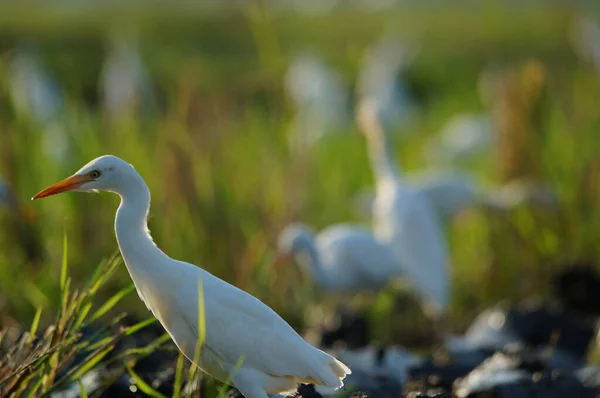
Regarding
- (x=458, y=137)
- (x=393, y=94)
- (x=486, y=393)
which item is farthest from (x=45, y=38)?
(x=486, y=393)

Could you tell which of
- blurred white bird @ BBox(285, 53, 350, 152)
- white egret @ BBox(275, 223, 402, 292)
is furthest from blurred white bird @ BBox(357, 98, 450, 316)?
blurred white bird @ BBox(285, 53, 350, 152)

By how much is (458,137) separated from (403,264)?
3.86 m

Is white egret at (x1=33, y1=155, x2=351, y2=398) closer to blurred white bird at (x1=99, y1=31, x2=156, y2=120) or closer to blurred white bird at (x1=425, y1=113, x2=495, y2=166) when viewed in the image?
blurred white bird at (x1=99, y1=31, x2=156, y2=120)

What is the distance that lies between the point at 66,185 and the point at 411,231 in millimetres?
3533

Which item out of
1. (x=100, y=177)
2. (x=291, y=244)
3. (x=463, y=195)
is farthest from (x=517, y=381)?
(x=463, y=195)

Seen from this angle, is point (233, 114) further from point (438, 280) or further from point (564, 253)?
point (564, 253)

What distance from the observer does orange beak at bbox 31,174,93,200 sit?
102 inches

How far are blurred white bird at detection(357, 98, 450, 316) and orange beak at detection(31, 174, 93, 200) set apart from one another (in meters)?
3.35

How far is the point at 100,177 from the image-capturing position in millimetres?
2646

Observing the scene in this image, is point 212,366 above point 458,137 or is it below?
below

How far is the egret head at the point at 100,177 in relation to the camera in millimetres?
2619

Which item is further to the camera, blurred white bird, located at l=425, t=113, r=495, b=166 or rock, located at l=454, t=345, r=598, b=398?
blurred white bird, located at l=425, t=113, r=495, b=166

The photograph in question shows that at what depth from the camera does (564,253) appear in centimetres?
600

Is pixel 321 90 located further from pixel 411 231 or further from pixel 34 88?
pixel 411 231
